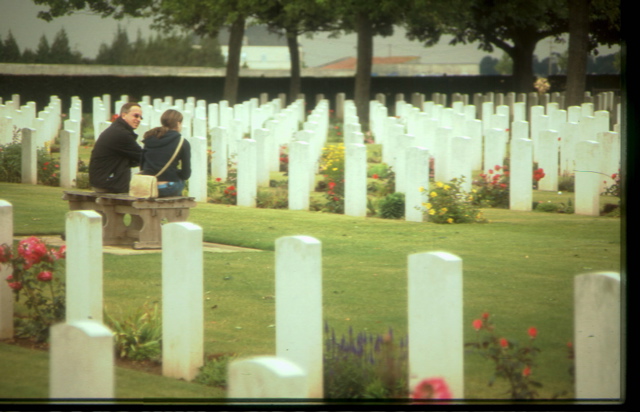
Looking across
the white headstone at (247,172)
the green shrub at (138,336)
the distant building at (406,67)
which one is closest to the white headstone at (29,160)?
the white headstone at (247,172)

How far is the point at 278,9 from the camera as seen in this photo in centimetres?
2644

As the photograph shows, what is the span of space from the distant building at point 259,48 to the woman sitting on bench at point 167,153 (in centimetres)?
2495

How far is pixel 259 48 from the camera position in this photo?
118 feet

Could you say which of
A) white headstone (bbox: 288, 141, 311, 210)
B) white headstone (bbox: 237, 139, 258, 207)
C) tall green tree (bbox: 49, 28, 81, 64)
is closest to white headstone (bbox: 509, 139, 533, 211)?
white headstone (bbox: 288, 141, 311, 210)

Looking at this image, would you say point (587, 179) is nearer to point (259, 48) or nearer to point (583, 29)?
point (583, 29)

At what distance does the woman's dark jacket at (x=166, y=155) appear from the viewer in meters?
7.89

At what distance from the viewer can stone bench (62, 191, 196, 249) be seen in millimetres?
7648

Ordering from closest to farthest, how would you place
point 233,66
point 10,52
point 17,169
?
point 10,52 → point 17,169 → point 233,66

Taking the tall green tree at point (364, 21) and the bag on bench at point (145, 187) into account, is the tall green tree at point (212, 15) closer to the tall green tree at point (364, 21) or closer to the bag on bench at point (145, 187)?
the tall green tree at point (364, 21)

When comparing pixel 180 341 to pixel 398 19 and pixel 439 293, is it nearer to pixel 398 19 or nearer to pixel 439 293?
pixel 439 293

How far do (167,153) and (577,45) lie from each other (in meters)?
10.5

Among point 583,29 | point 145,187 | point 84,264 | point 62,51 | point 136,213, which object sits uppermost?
point 583,29

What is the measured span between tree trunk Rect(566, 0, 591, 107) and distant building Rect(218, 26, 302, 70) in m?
16.6

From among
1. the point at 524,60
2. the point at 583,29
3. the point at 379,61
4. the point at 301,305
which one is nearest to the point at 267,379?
the point at 301,305
